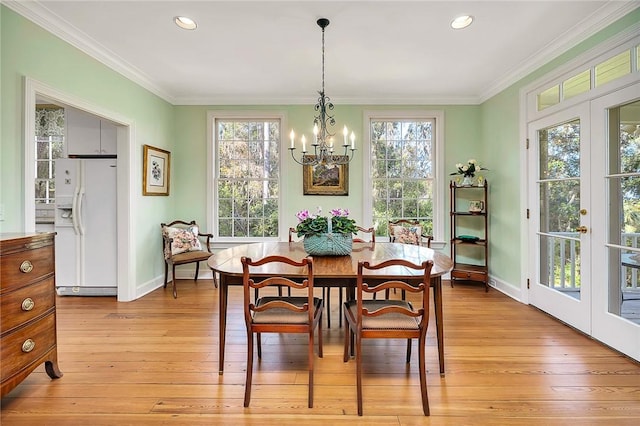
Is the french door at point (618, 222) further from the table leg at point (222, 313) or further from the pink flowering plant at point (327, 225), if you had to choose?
the table leg at point (222, 313)

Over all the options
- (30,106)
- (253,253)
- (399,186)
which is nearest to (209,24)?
(30,106)

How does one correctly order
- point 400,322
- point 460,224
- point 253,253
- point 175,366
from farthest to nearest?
point 460,224, point 253,253, point 175,366, point 400,322

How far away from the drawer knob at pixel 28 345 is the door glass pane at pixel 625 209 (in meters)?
3.96

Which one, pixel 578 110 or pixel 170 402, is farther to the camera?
pixel 578 110

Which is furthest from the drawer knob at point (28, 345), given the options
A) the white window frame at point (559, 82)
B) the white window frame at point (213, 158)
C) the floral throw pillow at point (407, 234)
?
the white window frame at point (559, 82)

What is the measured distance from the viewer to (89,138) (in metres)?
3.74

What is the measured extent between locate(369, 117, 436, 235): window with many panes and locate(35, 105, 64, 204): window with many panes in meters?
4.22

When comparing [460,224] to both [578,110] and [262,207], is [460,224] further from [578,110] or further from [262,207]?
[262,207]

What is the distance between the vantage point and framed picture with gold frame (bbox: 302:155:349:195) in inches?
179

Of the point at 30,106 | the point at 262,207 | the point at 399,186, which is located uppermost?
the point at 30,106

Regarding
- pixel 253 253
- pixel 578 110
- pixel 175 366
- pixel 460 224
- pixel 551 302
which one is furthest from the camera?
pixel 460 224

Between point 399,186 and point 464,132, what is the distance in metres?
1.17

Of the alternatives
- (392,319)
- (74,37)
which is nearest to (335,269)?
(392,319)

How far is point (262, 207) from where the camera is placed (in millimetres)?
4664
